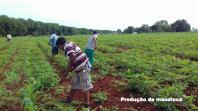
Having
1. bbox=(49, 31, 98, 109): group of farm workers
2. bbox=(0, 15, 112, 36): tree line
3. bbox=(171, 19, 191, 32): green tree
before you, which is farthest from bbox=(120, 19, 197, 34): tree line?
bbox=(49, 31, 98, 109): group of farm workers

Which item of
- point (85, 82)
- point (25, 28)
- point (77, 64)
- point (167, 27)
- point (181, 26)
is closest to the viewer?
point (77, 64)

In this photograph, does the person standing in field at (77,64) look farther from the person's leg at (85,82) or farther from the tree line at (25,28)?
the tree line at (25,28)

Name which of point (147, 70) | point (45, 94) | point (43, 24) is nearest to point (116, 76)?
point (147, 70)

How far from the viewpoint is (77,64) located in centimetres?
869

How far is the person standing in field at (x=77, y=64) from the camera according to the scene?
8531 millimetres

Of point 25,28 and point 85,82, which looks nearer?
point 85,82

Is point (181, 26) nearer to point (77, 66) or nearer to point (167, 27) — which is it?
point (167, 27)

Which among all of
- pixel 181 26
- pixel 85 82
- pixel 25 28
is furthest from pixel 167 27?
pixel 85 82

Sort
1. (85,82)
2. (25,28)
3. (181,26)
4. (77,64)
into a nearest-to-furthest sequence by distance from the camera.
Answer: (77,64)
(85,82)
(181,26)
(25,28)

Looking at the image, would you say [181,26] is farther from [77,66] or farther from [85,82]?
[77,66]

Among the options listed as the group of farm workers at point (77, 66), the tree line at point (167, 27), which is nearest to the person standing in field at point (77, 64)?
the group of farm workers at point (77, 66)

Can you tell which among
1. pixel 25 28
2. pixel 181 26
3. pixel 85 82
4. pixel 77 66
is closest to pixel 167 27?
pixel 181 26

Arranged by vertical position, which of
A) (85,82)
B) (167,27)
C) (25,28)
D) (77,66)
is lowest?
(25,28)

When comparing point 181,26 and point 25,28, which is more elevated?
point 181,26
